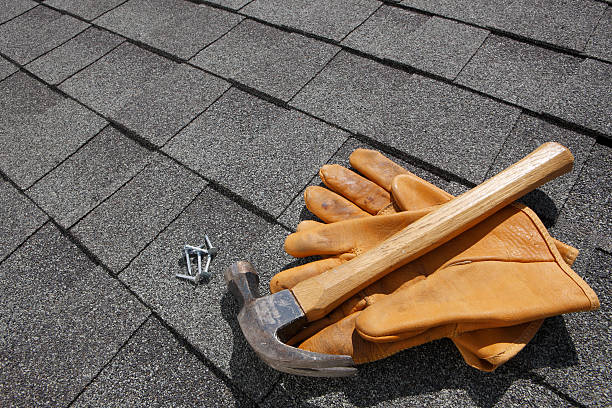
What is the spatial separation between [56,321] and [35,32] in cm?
392

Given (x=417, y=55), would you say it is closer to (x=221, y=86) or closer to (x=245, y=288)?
(x=221, y=86)

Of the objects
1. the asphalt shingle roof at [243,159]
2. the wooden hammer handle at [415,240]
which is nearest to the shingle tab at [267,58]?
the asphalt shingle roof at [243,159]

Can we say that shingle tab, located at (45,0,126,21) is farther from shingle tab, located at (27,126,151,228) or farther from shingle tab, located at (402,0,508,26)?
shingle tab, located at (402,0,508,26)

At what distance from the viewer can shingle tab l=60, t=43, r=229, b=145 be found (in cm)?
350

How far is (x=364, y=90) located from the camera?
3.42 metres

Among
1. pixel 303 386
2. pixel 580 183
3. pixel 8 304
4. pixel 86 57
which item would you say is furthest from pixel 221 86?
pixel 580 183

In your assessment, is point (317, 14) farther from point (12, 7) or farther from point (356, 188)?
point (12, 7)

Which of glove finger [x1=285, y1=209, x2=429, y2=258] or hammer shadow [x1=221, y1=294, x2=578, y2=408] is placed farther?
glove finger [x1=285, y1=209, x2=429, y2=258]

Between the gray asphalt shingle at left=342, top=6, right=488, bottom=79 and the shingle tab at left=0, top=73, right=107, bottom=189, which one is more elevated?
the gray asphalt shingle at left=342, top=6, right=488, bottom=79

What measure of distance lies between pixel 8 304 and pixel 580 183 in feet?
12.6

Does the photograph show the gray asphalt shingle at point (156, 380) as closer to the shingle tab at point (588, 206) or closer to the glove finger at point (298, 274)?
the glove finger at point (298, 274)

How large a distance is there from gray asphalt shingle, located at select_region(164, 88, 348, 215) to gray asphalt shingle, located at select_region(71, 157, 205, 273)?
0.58ft

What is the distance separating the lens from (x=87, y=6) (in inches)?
→ 196

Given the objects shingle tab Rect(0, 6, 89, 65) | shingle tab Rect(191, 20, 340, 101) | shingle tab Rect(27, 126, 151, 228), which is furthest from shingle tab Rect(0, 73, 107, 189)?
shingle tab Rect(191, 20, 340, 101)
